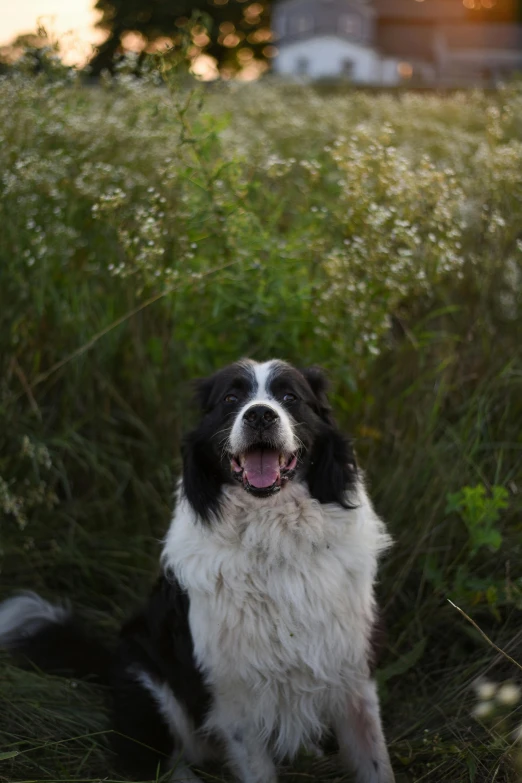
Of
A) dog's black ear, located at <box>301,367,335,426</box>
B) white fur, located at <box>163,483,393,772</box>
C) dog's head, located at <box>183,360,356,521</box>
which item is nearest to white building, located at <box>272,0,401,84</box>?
dog's black ear, located at <box>301,367,335,426</box>

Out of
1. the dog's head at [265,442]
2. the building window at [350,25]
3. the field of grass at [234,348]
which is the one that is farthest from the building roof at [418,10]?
the dog's head at [265,442]

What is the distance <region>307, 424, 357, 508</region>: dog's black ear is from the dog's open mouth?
0.13 metres

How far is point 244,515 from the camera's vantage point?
2895 mm

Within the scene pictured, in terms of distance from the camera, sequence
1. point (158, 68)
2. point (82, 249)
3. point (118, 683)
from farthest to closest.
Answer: point (82, 249)
point (158, 68)
point (118, 683)

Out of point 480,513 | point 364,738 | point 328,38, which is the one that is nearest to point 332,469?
point 480,513

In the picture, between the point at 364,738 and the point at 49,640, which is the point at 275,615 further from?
the point at 49,640

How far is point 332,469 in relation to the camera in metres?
2.97

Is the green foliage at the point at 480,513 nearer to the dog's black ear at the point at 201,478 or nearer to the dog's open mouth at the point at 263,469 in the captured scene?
the dog's open mouth at the point at 263,469

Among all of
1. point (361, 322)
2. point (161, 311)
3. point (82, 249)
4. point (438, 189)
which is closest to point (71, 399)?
point (161, 311)

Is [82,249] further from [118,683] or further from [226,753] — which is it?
[226,753]

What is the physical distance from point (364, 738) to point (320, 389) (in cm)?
130

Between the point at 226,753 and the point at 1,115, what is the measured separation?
3123mm

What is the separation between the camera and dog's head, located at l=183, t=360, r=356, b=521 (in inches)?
110

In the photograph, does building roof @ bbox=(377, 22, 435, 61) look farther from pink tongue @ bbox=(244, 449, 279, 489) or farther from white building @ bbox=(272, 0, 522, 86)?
pink tongue @ bbox=(244, 449, 279, 489)
